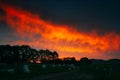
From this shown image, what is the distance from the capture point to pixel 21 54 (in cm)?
12625

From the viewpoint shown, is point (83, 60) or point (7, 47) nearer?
point (7, 47)

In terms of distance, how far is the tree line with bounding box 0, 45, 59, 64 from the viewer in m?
110

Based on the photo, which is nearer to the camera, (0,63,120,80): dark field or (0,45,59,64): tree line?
(0,63,120,80): dark field

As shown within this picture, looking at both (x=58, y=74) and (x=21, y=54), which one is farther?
(x=21, y=54)

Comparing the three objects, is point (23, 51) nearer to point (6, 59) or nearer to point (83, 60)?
point (6, 59)

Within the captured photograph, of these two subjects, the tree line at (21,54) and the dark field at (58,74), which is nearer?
the dark field at (58,74)

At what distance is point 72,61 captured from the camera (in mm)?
133375

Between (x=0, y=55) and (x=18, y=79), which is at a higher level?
(x=0, y=55)

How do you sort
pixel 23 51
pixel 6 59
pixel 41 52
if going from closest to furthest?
1. pixel 6 59
2. pixel 23 51
3. pixel 41 52

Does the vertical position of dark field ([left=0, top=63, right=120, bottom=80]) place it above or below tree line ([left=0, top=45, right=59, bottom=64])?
below

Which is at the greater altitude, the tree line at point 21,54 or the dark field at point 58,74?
the tree line at point 21,54

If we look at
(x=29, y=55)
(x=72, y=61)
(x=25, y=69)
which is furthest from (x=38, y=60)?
(x=25, y=69)

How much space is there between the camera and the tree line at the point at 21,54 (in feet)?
361

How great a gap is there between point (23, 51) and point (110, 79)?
325 ft
